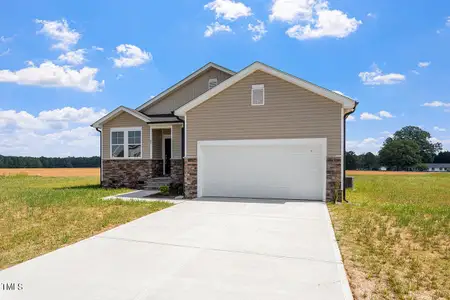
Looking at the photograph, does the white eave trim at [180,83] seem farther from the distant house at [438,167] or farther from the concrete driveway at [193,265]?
the distant house at [438,167]

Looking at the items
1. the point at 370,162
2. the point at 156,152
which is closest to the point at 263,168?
the point at 156,152

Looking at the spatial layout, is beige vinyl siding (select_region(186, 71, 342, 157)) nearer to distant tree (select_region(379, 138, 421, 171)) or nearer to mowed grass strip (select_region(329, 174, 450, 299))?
mowed grass strip (select_region(329, 174, 450, 299))

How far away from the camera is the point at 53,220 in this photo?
8.03 metres

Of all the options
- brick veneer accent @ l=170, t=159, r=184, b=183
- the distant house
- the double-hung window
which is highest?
the double-hung window

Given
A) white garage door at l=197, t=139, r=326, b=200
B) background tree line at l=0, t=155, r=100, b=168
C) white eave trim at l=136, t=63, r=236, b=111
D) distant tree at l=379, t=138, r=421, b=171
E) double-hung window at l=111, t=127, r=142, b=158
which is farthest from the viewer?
distant tree at l=379, t=138, r=421, b=171

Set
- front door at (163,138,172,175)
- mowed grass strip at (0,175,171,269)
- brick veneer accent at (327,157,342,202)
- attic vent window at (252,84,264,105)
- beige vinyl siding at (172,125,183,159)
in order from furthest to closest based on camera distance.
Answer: front door at (163,138,172,175) → beige vinyl siding at (172,125,183,159) → attic vent window at (252,84,264,105) → brick veneer accent at (327,157,342,202) → mowed grass strip at (0,175,171,269)

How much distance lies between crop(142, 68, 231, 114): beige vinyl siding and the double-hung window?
2688mm

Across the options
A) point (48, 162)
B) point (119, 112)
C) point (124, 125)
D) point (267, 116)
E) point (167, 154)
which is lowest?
point (48, 162)

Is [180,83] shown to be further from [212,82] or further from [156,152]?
[156,152]

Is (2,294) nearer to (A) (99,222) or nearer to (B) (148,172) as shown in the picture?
(A) (99,222)

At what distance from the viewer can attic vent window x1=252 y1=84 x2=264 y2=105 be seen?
11688 mm

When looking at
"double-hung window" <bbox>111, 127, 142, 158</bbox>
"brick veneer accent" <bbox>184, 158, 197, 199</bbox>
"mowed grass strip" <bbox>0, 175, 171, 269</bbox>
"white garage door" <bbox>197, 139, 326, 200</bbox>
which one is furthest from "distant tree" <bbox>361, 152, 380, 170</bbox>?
"mowed grass strip" <bbox>0, 175, 171, 269</bbox>

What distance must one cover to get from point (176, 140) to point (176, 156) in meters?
0.86

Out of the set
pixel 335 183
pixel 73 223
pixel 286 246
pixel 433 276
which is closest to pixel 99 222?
pixel 73 223
